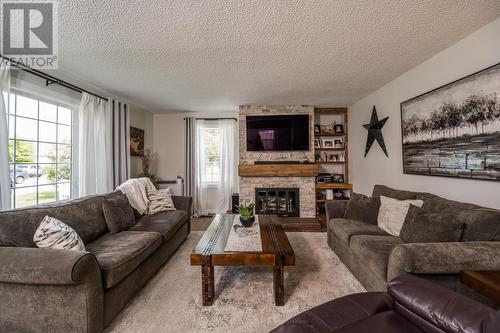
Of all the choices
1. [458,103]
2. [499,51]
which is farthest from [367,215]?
[499,51]

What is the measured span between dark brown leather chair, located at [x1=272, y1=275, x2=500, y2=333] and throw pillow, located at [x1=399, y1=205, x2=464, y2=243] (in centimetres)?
74

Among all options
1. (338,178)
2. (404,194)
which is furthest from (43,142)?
(338,178)

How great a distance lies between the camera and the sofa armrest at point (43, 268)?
1.29 metres

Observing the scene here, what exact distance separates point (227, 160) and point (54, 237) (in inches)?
136

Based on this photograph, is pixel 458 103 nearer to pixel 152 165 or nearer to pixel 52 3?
pixel 52 3

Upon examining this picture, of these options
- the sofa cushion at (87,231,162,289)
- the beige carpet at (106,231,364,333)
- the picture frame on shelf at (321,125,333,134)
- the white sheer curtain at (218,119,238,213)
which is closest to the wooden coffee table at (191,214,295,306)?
the beige carpet at (106,231,364,333)

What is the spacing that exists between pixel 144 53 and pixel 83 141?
1662mm

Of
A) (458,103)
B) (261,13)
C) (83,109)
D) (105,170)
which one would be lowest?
(105,170)

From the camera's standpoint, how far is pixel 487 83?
1.82 metres

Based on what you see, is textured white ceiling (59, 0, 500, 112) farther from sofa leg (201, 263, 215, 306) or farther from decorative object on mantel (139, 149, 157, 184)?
sofa leg (201, 263, 215, 306)

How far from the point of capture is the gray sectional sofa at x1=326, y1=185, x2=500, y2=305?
1.38 metres

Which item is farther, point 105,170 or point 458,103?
point 105,170

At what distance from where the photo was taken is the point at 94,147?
3199 mm
